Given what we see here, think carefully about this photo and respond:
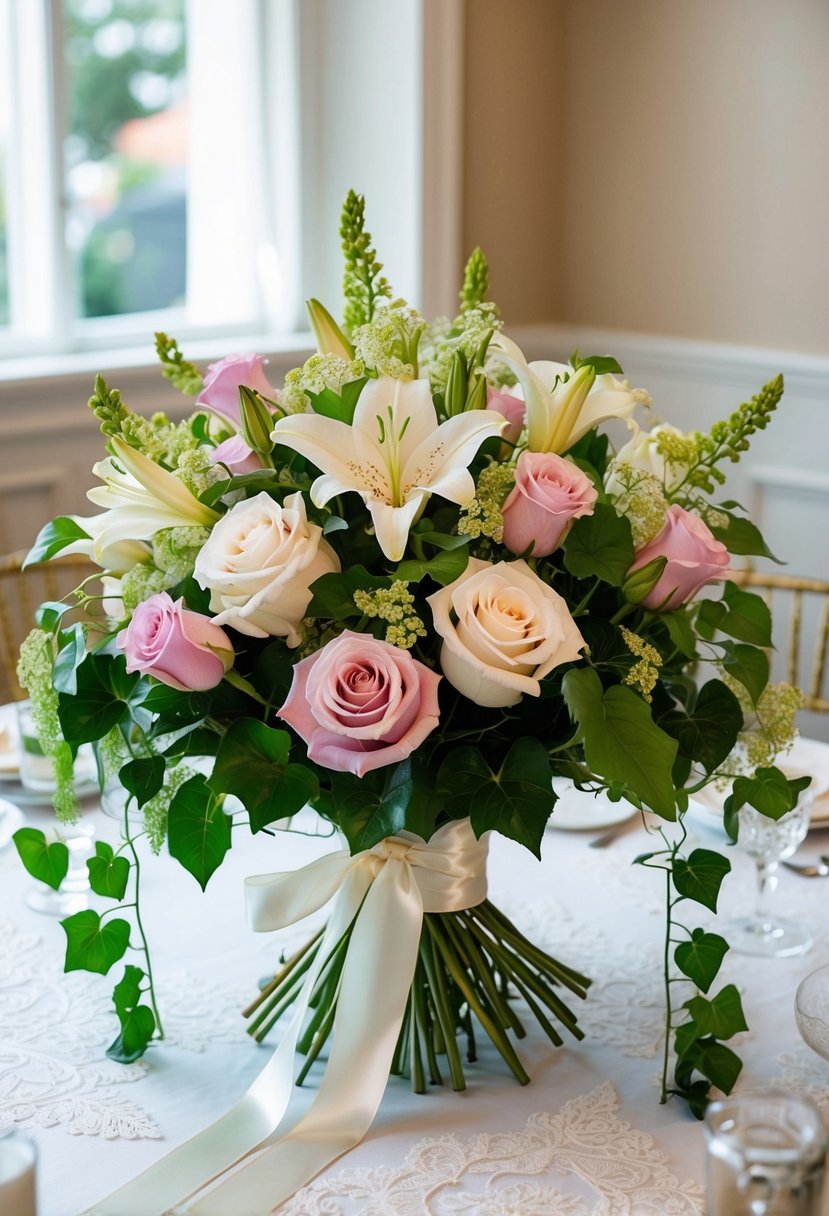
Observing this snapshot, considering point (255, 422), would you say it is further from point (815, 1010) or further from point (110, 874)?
point (815, 1010)

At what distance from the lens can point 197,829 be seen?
99 centimetres

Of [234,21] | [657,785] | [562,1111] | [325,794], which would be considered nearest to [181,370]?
[325,794]

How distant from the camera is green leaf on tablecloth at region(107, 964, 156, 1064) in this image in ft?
3.64

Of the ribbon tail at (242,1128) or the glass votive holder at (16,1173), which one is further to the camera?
the ribbon tail at (242,1128)

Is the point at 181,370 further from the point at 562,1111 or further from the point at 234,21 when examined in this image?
the point at 234,21

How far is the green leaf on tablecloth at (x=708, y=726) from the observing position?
106cm

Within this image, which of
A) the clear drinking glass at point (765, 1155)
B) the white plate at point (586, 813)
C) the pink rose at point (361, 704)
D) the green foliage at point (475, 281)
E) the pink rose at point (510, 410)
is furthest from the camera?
the white plate at point (586, 813)

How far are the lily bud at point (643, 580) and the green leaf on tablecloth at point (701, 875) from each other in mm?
199

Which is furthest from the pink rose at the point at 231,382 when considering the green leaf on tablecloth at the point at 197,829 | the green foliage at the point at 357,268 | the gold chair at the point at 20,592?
the gold chair at the point at 20,592

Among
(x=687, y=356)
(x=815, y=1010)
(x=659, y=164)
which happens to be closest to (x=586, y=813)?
(x=815, y=1010)

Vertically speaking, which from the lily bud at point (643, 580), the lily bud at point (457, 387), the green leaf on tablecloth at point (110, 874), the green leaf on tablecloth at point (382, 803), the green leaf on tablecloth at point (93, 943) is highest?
the lily bud at point (457, 387)

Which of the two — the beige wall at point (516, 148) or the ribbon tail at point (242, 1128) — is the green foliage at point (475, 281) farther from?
the beige wall at point (516, 148)

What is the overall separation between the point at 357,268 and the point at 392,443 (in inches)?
9.3

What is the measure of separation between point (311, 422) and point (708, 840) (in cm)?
79
